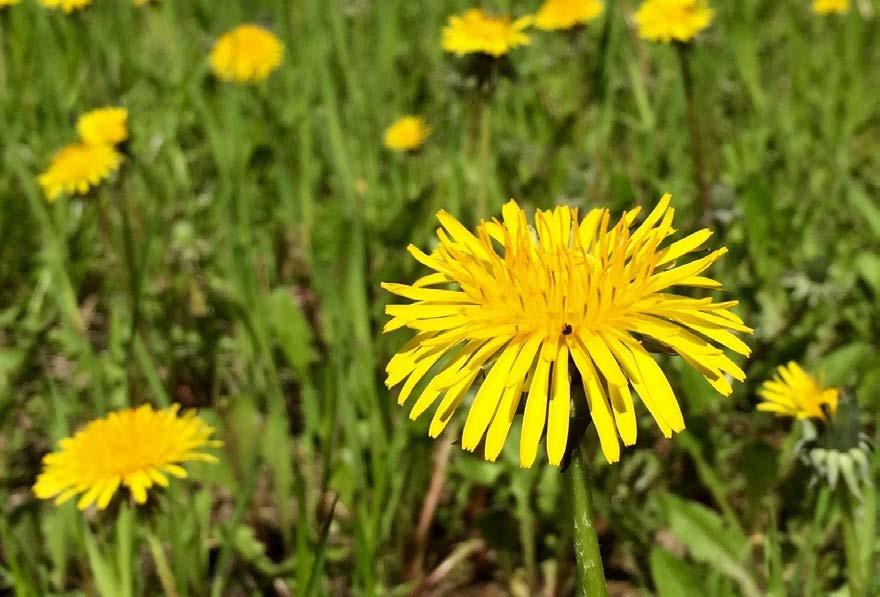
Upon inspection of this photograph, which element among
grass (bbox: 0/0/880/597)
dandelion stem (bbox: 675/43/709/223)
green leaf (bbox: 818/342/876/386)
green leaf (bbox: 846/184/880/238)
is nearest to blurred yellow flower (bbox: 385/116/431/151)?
grass (bbox: 0/0/880/597)

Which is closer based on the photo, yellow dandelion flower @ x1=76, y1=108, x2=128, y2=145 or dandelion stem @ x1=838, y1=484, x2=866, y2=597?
dandelion stem @ x1=838, y1=484, x2=866, y2=597

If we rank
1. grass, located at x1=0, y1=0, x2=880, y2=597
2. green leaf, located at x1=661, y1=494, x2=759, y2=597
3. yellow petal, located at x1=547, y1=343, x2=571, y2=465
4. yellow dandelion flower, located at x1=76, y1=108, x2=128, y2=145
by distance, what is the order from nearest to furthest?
yellow petal, located at x1=547, y1=343, x2=571, y2=465, green leaf, located at x1=661, y1=494, x2=759, y2=597, grass, located at x1=0, y1=0, x2=880, y2=597, yellow dandelion flower, located at x1=76, y1=108, x2=128, y2=145

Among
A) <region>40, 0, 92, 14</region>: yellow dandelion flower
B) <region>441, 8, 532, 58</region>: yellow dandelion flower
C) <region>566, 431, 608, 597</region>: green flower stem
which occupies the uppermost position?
<region>40, 0, 92, 14</region>: yellow dandelion flower

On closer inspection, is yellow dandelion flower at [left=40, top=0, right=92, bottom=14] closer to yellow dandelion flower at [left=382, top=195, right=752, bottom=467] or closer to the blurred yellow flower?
the blurred yellow flower

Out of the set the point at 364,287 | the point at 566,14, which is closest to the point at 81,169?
the point at 364,287

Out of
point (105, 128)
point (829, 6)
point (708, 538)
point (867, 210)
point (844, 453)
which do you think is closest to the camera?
point (844, 453)

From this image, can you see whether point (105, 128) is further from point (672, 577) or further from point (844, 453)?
point (844, 453)

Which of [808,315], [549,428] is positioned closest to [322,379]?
[549,428]

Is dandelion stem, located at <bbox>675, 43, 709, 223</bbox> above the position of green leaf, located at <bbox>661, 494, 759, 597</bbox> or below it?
above
